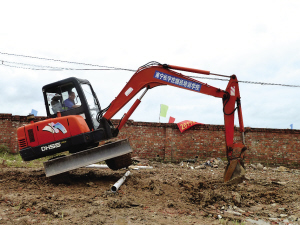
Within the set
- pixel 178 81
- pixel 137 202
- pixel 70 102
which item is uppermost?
→ pixel 178 81

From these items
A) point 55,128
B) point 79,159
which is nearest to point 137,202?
point 79,159

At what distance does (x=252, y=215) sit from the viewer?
5.86 metres

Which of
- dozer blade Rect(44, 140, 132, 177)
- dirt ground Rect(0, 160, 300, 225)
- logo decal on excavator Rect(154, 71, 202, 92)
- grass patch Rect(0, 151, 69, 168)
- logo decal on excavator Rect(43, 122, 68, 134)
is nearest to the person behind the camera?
dirt ground Rect(0, 160, 300, 225)

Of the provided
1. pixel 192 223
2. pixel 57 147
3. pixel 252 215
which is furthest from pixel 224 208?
pixel 57 147

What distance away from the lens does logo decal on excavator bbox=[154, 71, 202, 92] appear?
7.41 meters

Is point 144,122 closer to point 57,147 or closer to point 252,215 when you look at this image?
point 57,147

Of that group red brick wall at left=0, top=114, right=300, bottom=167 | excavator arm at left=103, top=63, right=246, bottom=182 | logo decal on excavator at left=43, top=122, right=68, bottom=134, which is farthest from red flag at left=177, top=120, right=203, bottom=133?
logo decal on excavator at left=43, top=122, right=68, bottom=134

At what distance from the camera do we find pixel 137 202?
6.09 metres

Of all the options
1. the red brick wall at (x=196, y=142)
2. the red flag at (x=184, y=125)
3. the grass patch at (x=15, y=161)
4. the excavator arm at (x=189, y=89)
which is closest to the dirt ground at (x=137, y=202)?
the excavator arm at (x=189, y=89)

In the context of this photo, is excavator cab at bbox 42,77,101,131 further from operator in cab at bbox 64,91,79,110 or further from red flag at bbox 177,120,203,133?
red flag at bbox 177,120,203,133

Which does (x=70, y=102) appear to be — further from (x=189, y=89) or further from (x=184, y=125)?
(x=184, y=125)

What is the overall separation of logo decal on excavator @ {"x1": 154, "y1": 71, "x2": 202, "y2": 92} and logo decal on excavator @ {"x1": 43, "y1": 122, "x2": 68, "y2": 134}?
2.67 meters

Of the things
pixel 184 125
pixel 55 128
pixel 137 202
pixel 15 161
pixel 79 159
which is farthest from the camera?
pixel 184 125

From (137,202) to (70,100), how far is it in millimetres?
3178
